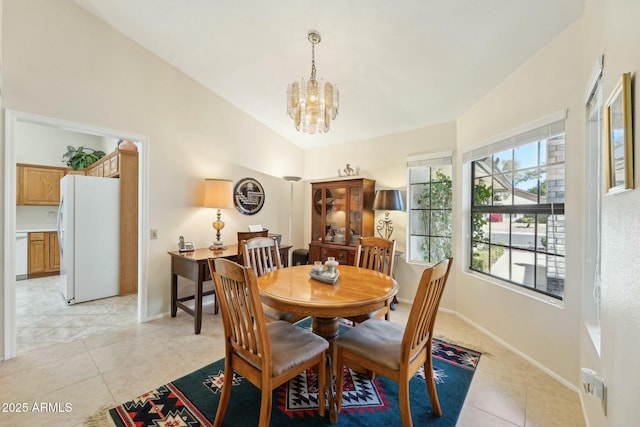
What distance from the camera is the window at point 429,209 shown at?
3453 mm

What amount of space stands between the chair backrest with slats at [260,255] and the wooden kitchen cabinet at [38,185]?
17.0ft

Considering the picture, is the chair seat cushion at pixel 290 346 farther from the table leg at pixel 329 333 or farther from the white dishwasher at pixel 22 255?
the white dishwasher at pixel 22 255

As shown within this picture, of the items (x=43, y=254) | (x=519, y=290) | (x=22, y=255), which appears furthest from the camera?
(x=43, y=254)

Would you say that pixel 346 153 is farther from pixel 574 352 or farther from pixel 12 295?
pixel 12 295

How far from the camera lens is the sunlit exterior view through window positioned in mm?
2189

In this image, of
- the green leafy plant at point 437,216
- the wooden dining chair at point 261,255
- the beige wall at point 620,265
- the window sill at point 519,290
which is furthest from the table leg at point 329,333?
the green leafy plant at point 437,216

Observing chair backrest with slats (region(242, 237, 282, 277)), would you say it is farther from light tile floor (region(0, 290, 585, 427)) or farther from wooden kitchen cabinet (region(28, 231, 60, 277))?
wooden kitchen cabinet (region(28, 231, 60, 277))

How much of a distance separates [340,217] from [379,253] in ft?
4.80

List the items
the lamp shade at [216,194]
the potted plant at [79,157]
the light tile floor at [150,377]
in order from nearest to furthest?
the light tile floor at [150,377] < the lamp shade at [216,194] < the potted plant at [79,157]

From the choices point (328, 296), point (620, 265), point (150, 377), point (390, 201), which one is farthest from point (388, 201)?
point (150, 377)

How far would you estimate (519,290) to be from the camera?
8.00ft

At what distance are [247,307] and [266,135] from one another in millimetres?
3420

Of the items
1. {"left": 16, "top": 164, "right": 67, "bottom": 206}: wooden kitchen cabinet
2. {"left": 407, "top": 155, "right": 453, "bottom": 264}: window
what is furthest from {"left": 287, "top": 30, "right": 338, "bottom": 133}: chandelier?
{"left": 16, "top": 164, "right": 67, "bottom": 206}: wooden kitchen cabinet

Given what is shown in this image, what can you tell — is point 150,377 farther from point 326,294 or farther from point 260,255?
point 326,294
